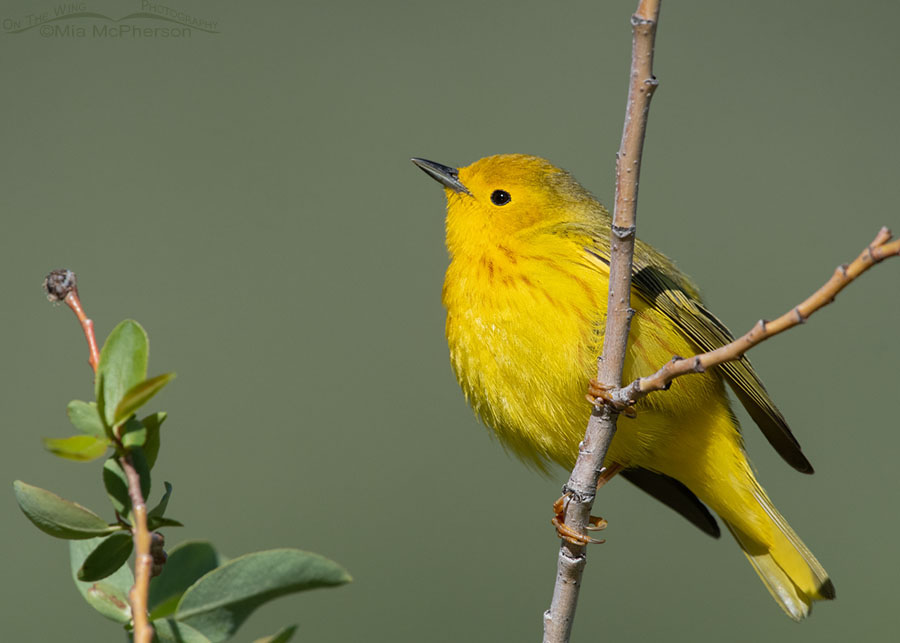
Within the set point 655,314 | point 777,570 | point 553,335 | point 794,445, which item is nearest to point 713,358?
point 553,335

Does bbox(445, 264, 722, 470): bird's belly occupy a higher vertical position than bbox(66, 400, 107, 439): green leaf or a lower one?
lower

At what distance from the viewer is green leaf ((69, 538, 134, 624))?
3.09ft

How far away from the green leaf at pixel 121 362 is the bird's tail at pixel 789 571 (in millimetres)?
2697

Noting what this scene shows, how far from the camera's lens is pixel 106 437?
33.5 inches

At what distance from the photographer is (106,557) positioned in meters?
0.92

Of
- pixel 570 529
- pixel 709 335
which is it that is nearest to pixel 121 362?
pixel 570 529

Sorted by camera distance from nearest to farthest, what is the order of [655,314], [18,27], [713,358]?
1. [713,358]
2. [655,314]
3. [18,27]

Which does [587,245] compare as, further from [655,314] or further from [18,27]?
[18,27]

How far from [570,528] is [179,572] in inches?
44.7

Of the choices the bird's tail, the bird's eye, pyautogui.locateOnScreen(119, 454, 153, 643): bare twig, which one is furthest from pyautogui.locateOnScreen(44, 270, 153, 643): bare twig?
the bird's tail

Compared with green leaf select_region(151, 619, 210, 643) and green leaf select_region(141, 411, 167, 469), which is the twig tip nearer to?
green leaf select_region(141, 411, 167, 469)

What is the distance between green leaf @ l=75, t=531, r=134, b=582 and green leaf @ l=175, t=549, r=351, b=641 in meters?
0.09

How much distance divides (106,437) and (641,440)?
2.16 metres

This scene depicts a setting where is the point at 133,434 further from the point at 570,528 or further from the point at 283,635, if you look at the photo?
the point at 570,528
